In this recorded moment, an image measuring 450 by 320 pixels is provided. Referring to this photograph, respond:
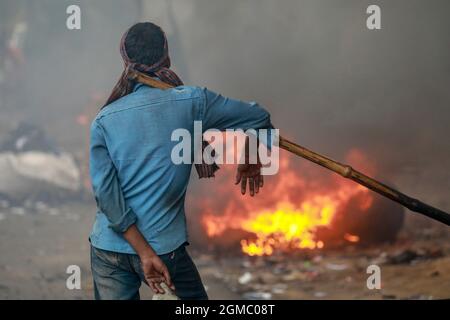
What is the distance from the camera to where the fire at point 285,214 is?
746cm

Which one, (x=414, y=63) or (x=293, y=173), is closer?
(x=293, y=173)

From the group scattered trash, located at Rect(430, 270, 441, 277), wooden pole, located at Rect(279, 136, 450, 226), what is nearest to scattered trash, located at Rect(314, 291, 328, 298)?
scattered trash, located at Rect(430, 270, 441, 277)

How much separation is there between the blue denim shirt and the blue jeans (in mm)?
50

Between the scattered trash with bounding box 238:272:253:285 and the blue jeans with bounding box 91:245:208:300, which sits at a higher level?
the scattered trash with bounding box 238:272:253:285

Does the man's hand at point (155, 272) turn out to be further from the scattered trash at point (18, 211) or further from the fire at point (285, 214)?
the scattered trash at point (18, 211)

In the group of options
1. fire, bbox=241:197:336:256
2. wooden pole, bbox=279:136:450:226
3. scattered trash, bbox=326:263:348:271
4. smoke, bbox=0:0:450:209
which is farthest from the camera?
smoke, bbox=0:0:450:209

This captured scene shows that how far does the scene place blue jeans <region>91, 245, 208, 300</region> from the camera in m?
3.45

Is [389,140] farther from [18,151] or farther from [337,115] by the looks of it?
[18,151]

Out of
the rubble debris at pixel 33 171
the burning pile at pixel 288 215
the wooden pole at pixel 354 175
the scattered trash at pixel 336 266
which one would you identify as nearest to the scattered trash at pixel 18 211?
the rubble debris at pixel 33 171

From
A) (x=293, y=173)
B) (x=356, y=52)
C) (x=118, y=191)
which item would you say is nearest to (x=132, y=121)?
(x=118, y=191)

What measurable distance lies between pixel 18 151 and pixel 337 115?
181 inches

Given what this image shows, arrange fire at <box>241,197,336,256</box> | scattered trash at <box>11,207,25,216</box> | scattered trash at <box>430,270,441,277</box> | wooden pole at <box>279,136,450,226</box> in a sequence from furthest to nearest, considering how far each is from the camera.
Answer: scattered trash at <box>11,207,25,216</box> → fire at <box>241,197,336,256</box> → scattered trash at <box>430,270,441,277</box> → wooden pole at <box>279,136,450,226</box>

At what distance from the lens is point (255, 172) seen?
148 inches

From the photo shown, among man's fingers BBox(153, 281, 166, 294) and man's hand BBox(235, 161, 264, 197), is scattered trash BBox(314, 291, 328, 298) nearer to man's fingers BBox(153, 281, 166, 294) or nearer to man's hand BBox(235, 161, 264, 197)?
man's hand BBox(235, 161, 264, 197)
